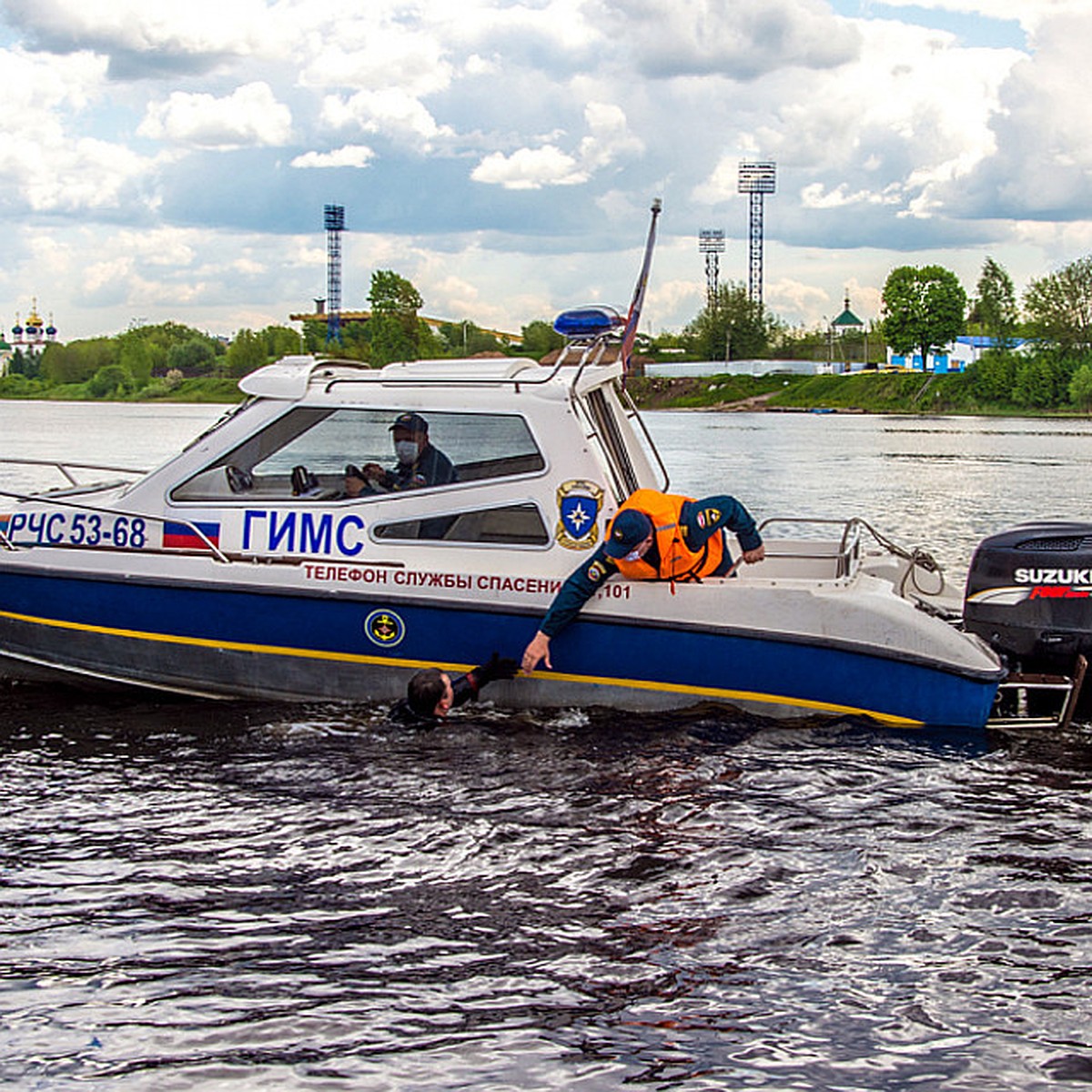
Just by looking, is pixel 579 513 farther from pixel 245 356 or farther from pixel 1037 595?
pixel 245 356

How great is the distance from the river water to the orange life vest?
2.93ft

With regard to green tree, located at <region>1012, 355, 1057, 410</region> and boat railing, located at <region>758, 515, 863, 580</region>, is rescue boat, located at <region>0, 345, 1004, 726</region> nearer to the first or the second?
boat railing, located at <region>758, 515, 863, 580</region>

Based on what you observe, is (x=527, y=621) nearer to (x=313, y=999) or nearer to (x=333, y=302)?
(x=313, y=999)

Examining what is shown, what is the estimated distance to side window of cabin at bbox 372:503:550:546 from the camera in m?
8.49

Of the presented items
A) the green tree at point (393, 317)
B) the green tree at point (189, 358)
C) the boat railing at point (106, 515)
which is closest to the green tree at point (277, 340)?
the green tree at point (189, 358)

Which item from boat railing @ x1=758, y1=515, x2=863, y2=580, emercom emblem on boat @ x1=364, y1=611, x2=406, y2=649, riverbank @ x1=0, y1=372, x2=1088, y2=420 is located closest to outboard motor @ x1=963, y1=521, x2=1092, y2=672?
boat railing @ x1=758, y1=515, x2=863, y2=580

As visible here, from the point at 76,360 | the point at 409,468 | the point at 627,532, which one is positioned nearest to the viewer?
the point at 627,532

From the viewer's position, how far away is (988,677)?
8000mm

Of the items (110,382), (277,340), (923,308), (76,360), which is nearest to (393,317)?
(923,308)

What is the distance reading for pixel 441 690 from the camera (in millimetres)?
8188

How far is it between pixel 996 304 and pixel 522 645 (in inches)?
4874

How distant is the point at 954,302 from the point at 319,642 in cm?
11738

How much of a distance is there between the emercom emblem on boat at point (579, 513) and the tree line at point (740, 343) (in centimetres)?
4526

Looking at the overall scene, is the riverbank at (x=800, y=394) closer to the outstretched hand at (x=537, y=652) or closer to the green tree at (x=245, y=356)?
the green tree at (x=245, y=356)
